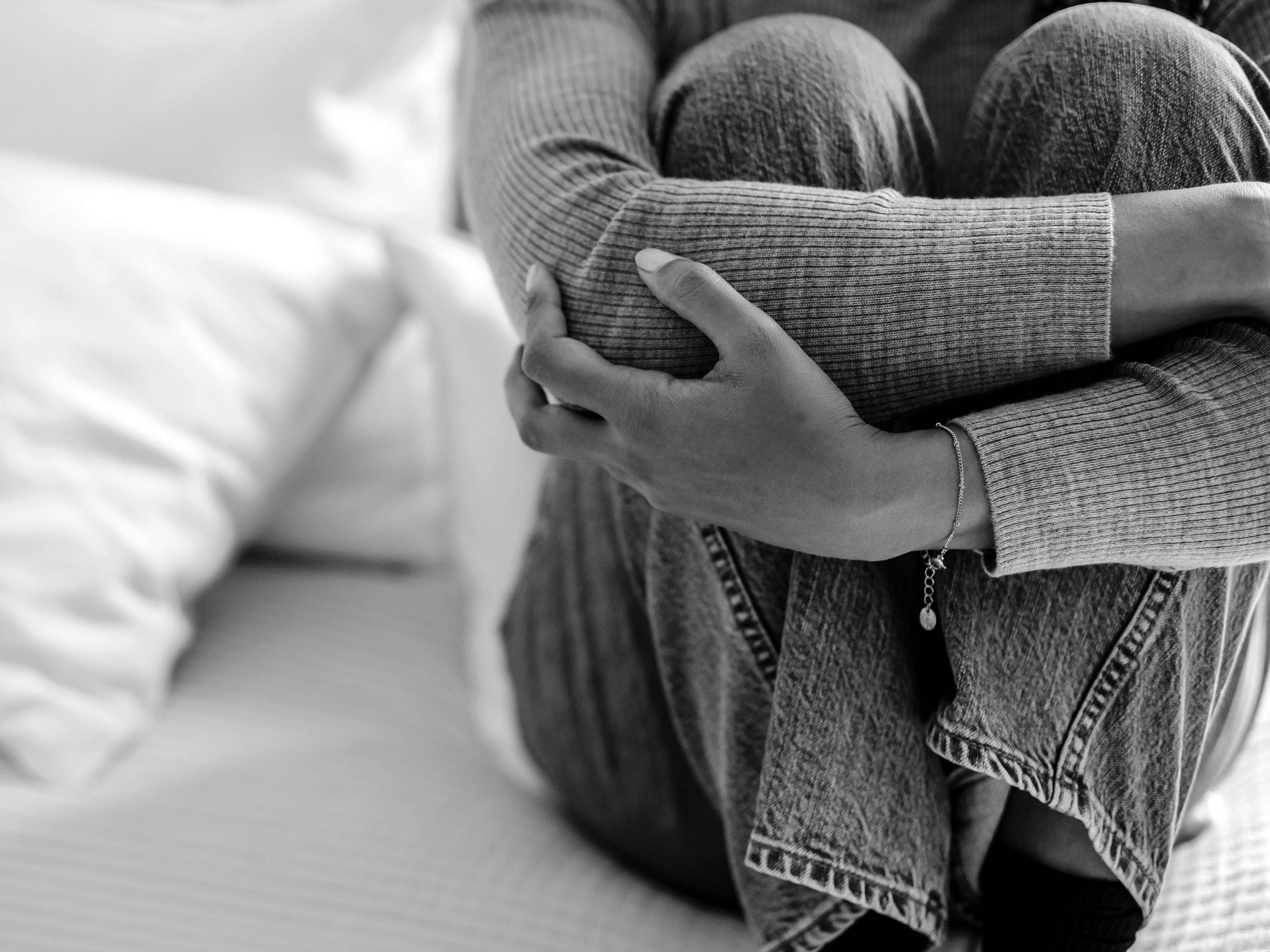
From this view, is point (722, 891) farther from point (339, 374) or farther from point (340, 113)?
point (340, 113)

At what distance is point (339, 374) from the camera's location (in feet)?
2.99

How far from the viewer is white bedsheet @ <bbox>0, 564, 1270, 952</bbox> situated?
2.08 feet

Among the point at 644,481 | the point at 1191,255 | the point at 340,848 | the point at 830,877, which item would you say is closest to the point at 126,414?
the point at 340,848

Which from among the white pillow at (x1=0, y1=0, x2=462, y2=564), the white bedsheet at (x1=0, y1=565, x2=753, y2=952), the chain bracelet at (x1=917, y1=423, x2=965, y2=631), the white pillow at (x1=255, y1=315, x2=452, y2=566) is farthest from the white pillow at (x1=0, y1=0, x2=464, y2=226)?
the chain bracelet at (x1=917, y1=423, x2=965, y2=631)

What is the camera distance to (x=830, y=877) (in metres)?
0.53

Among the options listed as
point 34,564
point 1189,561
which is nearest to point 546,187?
point 1189,561

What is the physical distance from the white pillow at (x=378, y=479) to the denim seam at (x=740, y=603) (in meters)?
0.44

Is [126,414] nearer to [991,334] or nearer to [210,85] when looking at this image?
[210,85]

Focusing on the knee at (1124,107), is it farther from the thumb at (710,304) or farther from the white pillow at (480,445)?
the white pillow at (480,445)

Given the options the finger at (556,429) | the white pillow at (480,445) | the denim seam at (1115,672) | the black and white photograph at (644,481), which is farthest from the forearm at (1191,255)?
the white pillow at (480,445)

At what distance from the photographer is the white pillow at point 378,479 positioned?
970 mm

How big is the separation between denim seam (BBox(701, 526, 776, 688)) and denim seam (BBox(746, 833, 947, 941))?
0.26 feet

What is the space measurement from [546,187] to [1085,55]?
263 millimetres

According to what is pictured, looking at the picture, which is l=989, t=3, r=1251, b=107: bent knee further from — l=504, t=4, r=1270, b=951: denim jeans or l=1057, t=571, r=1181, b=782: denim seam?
l=1057, t=571, r=1181, b=782: denim seam
